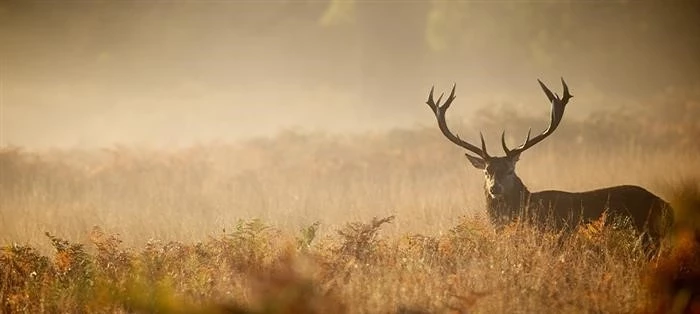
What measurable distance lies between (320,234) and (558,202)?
116 inches

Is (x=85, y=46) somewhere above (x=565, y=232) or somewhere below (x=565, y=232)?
above

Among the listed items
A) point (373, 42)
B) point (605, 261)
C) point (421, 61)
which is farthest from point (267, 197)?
point (373, 42)

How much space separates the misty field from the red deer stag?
331 millimetres

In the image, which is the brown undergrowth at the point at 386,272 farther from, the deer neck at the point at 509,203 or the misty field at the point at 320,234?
the deer neck at the point at 509,203

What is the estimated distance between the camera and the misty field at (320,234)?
5.21 metres

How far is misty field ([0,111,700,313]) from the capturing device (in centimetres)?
521

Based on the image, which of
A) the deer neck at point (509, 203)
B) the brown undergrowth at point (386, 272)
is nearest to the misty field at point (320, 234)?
the brown undergrowth at point (386, 272)

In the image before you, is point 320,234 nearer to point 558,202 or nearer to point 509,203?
point 509,203

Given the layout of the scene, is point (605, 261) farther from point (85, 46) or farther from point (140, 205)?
point (85, 46)

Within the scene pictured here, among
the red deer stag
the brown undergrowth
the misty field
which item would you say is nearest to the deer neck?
the red deer stag

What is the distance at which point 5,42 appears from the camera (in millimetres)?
53188

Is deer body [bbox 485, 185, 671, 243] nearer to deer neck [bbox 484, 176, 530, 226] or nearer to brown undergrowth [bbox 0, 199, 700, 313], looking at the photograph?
deer neck [bbox 484, 176, 530, 226]

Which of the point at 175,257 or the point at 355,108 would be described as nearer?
the point at 175,257

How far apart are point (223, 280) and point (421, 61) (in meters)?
41.2
